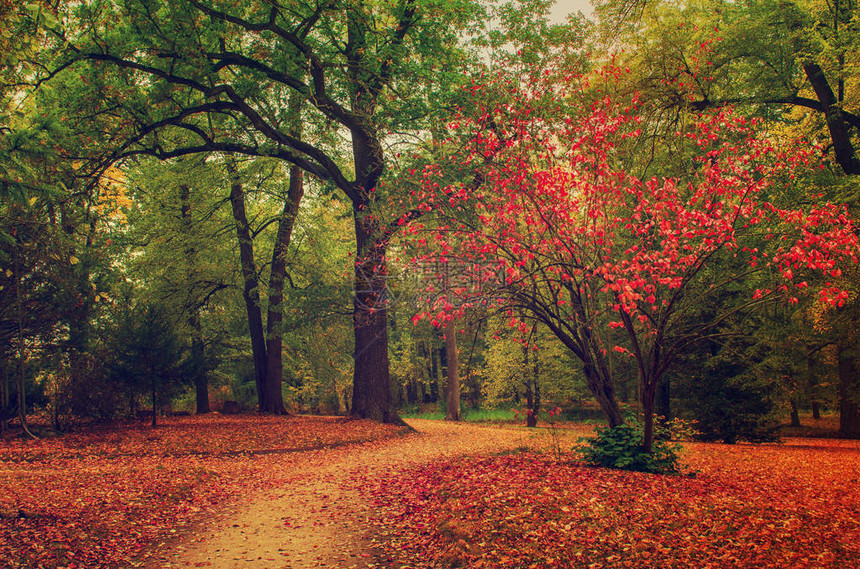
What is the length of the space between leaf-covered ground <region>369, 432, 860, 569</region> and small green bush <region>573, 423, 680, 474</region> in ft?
1.08

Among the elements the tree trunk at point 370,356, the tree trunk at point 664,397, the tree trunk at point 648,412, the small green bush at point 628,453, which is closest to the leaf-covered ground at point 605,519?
the small green bush at point 628,453

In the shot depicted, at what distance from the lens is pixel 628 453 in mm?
7543

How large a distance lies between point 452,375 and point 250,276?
1086 cm

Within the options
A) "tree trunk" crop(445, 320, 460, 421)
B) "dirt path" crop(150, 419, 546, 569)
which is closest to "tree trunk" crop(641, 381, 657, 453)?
"dirt path" crop(150, 419, 546, 569)

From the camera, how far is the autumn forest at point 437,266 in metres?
5.63

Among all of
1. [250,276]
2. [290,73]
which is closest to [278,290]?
[250,276]

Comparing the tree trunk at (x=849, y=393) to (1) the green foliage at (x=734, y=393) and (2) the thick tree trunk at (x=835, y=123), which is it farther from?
(2) the thick tree trunk at (x=835, y=123)

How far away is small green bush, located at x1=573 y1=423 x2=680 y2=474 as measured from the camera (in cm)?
743

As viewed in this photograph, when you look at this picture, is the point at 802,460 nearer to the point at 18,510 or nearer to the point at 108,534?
the point at 108,534

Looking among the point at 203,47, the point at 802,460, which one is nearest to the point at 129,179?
the point at 203,47

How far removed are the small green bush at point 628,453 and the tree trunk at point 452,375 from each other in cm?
1613

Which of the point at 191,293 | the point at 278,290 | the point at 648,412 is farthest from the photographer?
the point at 191,293

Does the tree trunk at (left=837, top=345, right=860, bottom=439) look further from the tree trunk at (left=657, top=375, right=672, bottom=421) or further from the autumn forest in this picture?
the tree trunk at (left=657, top=375, right=672, bottom=421)

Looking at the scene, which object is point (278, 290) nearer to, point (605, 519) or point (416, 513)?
point (416, 513)
